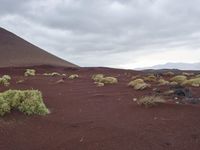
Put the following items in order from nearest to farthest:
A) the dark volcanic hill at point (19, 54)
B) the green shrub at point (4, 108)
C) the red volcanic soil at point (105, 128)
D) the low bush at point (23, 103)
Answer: the red volcanic soil at point (105, 128), the green shrub at point (4, 108), the low bush at point (23, 103), the dark volcanic hill at point (19, 54)

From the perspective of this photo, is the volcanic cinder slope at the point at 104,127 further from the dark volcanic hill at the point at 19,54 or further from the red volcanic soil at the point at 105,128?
the dark volcanic hill at the point at 19,54

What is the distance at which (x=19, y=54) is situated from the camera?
218 ft

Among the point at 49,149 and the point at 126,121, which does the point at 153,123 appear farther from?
the point at 49,149

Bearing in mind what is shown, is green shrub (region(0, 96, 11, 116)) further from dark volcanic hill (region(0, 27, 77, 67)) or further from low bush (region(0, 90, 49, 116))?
dark volcanic hill (region(0, 27, 77, 67))

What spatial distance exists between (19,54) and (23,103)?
5678cm

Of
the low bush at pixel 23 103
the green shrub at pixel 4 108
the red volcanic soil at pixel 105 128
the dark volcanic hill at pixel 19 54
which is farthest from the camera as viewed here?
the dark volcanic hill at pixel 19 54

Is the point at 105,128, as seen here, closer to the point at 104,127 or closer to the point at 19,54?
the point at 104,127

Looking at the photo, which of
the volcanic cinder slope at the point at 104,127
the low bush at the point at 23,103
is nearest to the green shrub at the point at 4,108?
the low bush at the point at 23,103

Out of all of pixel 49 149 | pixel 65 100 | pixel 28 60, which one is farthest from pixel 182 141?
pixel 28 60

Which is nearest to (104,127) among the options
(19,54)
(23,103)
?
(23,103)

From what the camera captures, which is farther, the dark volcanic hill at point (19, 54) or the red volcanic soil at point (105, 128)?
the dark volcanic hill at point (19, 54)

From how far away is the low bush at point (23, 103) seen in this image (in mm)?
10741

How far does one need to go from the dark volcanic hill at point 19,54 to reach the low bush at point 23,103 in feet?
154

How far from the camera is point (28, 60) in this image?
62.8 m
